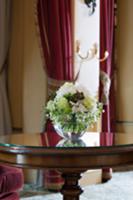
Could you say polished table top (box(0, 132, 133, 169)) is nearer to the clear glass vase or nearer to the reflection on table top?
the reflection on table top

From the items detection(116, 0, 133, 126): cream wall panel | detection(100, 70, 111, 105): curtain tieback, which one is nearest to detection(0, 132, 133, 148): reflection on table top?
detection(100, 70, 111, 105): curtain tieback

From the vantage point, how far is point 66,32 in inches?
162

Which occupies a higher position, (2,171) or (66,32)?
(66,32)

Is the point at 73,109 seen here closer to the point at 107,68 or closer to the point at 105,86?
the point at 105,86

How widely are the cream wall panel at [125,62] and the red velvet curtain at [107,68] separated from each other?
0.22m

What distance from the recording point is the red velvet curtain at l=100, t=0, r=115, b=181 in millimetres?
4703

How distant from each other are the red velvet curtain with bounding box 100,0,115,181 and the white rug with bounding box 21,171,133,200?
0.19 metres

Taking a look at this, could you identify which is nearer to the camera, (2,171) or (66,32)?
(2,171)

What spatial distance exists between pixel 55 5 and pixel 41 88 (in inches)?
33.2

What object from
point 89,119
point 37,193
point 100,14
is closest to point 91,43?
point 100,14

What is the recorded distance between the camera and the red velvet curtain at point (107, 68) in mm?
4703

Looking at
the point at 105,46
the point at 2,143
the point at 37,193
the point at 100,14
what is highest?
the point at 100,14

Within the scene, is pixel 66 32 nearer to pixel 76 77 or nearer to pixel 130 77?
pixel 76 77

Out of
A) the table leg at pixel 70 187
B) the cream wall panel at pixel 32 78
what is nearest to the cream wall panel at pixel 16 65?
the cream wall panel at pixel 32 78
